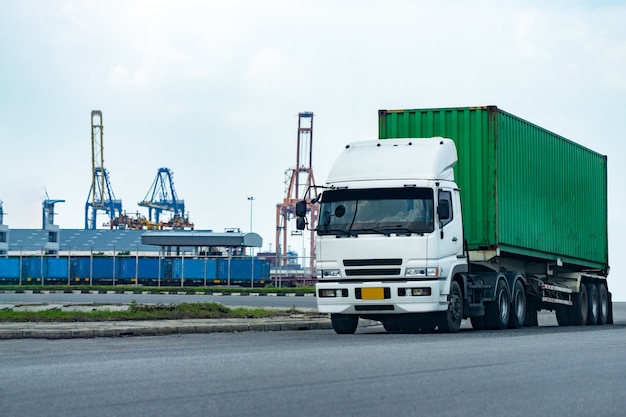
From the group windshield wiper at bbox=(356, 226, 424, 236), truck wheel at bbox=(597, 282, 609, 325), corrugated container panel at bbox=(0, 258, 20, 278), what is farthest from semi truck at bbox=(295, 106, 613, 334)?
corrugated container panel at bbox=(0, 258, 20, 278)

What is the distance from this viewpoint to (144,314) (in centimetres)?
2309

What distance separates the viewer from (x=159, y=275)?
70562mm

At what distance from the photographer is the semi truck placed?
59.6 feet

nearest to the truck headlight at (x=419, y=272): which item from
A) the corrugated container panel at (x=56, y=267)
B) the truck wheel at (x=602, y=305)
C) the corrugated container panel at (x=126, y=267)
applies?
the truck wheel at (x=602, y=305)

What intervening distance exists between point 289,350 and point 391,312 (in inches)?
193

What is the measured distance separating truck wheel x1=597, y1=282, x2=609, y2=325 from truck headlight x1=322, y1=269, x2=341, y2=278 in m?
10.5

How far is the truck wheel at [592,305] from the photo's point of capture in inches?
1021

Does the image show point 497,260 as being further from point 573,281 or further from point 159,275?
point 159,275

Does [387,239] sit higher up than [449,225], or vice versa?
[449,225]

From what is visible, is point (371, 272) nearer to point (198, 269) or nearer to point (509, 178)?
point (509, 178)

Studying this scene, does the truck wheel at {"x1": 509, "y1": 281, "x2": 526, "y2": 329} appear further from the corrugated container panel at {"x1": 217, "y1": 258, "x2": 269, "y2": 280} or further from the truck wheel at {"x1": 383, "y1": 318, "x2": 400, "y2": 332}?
the corrugated container panel at {"x1": 217, "y1": 258, "x2": 269, "y2": 280}

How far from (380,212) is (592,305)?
984 centimetres

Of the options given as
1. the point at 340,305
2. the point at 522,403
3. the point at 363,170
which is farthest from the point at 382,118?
the point at 522,403

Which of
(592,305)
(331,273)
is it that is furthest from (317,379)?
(592,305)
